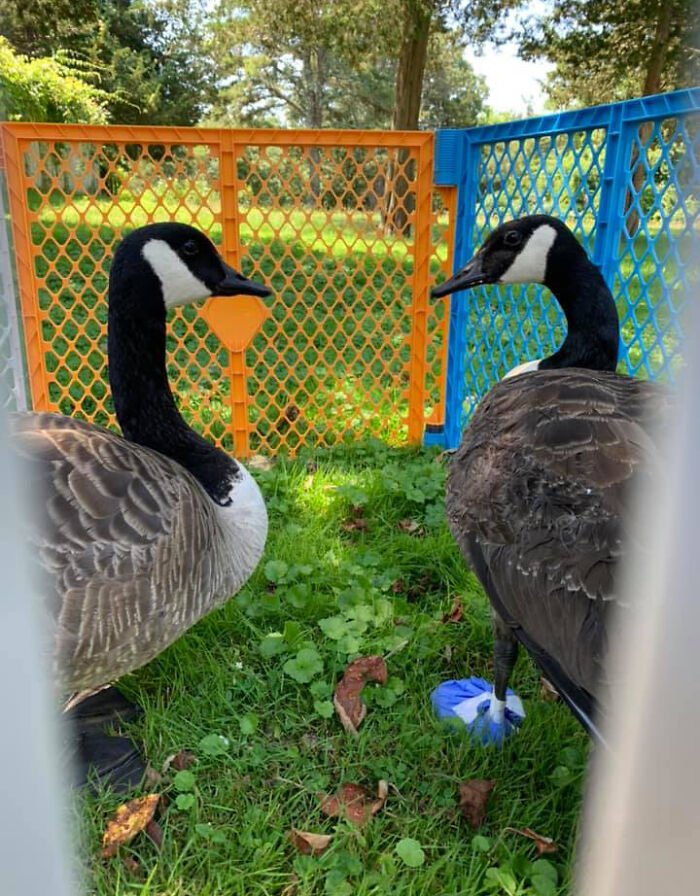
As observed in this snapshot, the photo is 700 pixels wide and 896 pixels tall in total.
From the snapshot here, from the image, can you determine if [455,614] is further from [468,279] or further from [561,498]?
[468,279]

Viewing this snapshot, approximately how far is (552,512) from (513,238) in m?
1.61

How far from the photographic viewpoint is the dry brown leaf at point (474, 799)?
2.07 meters

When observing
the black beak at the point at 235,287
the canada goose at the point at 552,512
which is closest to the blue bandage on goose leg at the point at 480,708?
the canada goose at the point at 552,512

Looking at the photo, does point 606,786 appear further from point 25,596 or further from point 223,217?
point 223,217

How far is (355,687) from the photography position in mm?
2537

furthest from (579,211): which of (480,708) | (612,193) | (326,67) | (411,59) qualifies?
(326,67)

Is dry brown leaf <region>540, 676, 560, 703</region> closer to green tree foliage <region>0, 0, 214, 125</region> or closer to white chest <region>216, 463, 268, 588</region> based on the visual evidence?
white chest <region>216, 463, 268, 588</region>

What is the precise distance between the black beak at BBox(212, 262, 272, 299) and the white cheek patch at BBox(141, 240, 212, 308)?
56 millimetres

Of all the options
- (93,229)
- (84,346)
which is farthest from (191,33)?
(93,229)

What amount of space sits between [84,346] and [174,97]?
20.6m

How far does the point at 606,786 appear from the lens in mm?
782

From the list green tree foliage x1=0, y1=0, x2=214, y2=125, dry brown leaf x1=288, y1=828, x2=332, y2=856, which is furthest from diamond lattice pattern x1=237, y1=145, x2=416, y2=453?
green tree foliage x1=0, y1=0, x2=214, y2=125

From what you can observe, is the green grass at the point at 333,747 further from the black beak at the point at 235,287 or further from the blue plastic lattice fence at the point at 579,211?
the blue plastic lattice fence at the point at 579,211

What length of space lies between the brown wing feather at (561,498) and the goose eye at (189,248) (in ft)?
4.18
